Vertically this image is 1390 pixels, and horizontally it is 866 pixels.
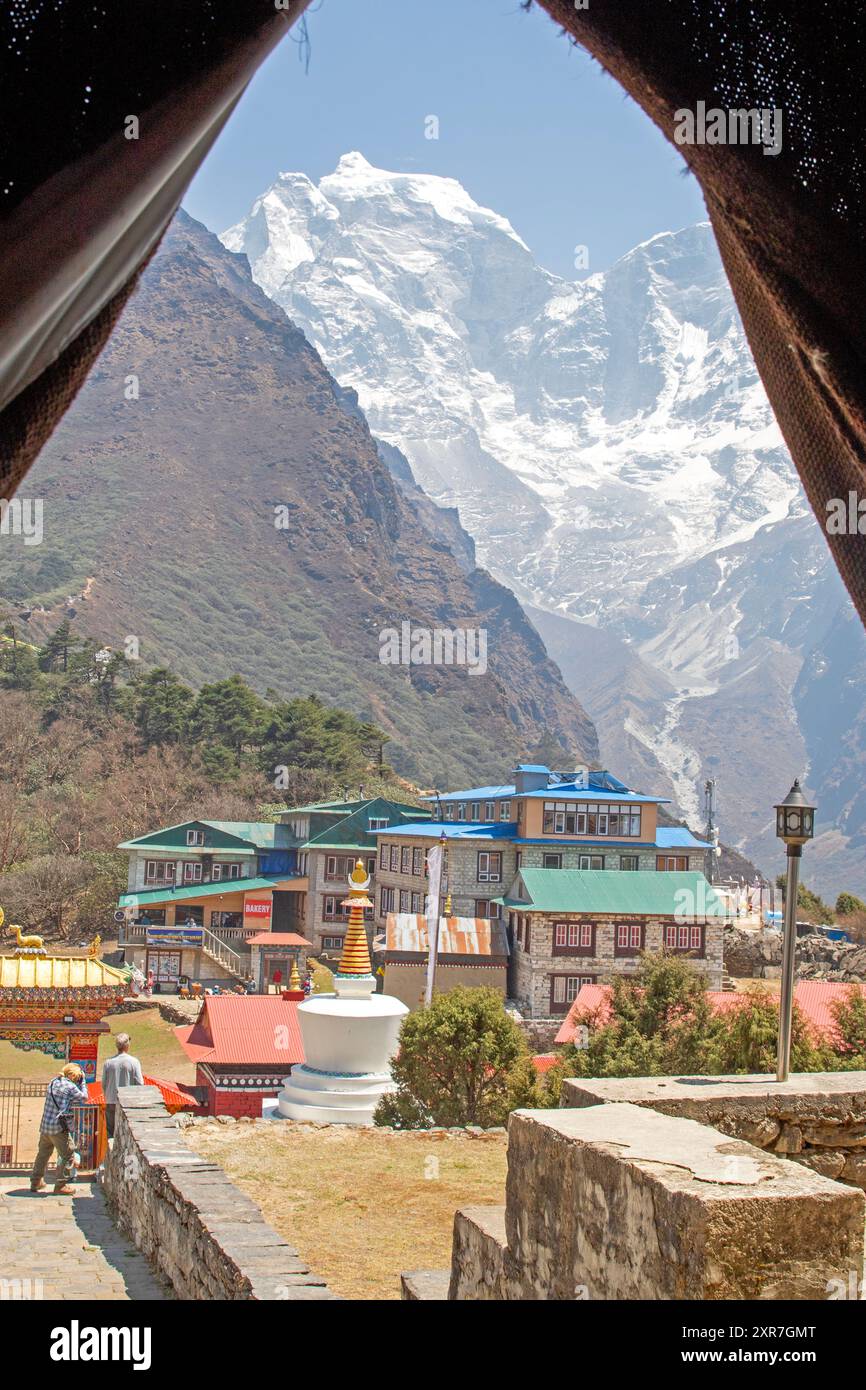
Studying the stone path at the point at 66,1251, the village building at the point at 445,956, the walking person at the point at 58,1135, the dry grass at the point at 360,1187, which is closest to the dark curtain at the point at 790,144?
the dry grass at the point at 360,1187

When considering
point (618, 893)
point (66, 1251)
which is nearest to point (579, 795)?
point (618, 893)

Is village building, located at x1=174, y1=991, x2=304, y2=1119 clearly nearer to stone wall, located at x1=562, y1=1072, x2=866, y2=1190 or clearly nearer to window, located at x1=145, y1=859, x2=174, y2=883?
stone wall, located at x1=562, y1=1072, x2=866, y2=1190

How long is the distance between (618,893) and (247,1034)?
746 inches

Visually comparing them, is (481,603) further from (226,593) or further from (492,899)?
(492,899)

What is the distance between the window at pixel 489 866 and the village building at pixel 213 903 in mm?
5991

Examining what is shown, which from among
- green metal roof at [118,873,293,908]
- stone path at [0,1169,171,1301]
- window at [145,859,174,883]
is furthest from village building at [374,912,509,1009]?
stone path at [0,1169,171,1301]

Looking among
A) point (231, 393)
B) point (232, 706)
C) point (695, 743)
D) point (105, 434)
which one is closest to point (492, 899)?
point (232, 706)

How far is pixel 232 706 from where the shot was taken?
59969 millimetres

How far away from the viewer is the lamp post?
7.92 meters

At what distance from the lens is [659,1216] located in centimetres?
443

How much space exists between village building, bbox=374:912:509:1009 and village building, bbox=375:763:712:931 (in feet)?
8.37

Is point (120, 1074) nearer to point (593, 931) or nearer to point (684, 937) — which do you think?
point (593, 931)

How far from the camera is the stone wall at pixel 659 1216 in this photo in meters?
4.24

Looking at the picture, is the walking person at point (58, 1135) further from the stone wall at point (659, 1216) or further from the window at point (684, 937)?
the window at point (684, 937)
